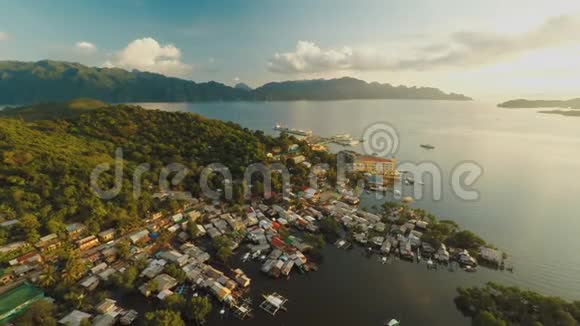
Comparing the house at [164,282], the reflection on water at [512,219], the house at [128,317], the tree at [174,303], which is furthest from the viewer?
the reflection on water at [512,219]

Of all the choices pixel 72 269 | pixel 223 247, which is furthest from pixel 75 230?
pixel 223 247

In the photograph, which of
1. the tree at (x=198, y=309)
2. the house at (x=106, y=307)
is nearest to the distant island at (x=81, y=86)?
the house at (x=106, y=307)

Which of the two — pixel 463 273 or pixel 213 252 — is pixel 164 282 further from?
pixel 463 273

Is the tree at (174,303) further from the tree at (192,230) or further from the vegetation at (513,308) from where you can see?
the vegetation at (513,308)

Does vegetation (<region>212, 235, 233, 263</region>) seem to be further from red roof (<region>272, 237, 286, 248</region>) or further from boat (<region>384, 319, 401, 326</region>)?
boat (<region>384, 319, 401, 326</region>)

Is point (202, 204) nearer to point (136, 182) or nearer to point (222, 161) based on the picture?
point (136, 182)

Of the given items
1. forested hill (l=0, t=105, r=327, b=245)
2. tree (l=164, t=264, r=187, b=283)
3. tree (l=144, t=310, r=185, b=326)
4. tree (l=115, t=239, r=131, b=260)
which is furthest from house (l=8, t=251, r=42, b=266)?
tree (l=144, t=310, r=185, b=326)

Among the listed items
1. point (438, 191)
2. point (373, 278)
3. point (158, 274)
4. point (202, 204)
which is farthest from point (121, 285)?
point (438, 191)

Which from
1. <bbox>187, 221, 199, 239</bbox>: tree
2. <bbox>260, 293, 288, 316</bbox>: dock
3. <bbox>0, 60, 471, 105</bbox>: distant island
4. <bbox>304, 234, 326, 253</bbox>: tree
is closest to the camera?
<bbox>260, 293, 288, 316</bbox>: dock
